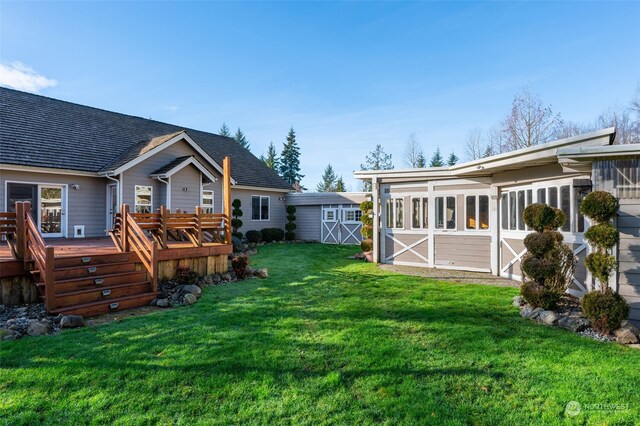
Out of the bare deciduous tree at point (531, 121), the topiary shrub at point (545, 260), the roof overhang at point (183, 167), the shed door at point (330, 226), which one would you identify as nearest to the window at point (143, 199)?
the roof overhang at point (183, 167)

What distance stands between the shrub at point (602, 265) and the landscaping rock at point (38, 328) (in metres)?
7.68

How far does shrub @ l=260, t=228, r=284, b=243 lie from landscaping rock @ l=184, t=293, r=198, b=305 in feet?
38.0

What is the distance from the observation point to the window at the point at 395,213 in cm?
1063

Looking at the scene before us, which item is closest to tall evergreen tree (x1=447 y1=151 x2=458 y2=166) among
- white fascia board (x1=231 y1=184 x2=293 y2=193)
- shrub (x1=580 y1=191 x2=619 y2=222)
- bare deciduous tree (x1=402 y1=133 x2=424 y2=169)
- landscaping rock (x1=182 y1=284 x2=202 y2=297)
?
bare deciduous tree (x1=402 y1=133 x2=424 y2=169)

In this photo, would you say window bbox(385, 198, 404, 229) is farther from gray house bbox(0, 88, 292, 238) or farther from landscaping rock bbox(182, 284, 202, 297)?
gray house bbox(0, 88, 292, 238)

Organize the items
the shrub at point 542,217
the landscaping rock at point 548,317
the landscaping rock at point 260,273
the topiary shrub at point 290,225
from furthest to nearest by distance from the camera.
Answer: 1. the topiary shrub at point 290,225
2. the landscaping rock at point 260,273
3. the shrub at point 542,217
4. the landscaping rock at point 548,317

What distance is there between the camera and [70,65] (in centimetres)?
1162

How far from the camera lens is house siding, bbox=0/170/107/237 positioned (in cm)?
1071

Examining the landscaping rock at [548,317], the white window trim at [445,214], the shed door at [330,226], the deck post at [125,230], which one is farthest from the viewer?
the shed door at [330,226]

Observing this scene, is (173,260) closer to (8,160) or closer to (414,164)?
(8,160)

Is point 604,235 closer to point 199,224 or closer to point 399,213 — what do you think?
point 399,213

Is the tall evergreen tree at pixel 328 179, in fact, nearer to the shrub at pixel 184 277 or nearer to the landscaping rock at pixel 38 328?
the shrub at pixel 184 277

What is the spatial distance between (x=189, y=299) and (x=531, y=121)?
24.2m

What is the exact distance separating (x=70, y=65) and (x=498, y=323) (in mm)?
14838
